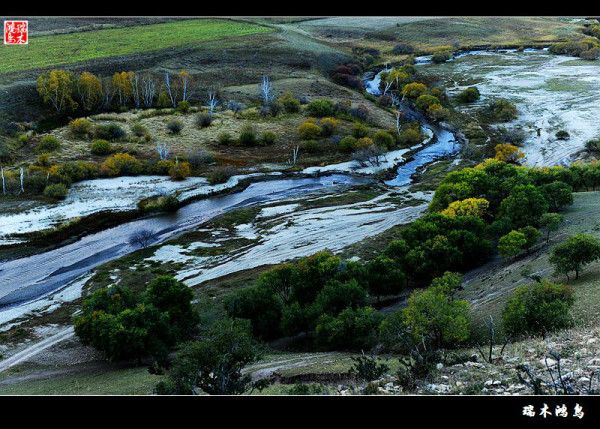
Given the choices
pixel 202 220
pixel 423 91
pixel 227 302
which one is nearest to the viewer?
pixel 227 302

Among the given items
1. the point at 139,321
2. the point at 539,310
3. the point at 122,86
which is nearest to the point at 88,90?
the point at 122,86

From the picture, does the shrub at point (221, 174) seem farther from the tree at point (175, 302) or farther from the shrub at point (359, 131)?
the tree at point (175, 302)

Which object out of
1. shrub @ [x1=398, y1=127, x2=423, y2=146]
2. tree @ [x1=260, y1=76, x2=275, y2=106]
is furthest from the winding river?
tree @ [x1=260, y1=76, x2=275, y2=106]

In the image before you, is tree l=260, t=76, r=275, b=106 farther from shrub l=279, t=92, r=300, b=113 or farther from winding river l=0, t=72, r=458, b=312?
winding river l=0, t=72, r=458, b=312

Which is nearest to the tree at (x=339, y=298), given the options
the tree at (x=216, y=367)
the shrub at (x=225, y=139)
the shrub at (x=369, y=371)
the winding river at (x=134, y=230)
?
the tree at (x=216, y=367)

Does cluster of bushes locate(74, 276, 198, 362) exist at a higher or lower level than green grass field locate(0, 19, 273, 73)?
lower

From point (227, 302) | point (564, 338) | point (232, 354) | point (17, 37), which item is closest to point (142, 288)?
point (227, 302)

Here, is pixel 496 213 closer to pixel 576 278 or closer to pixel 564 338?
pixel 576 278
